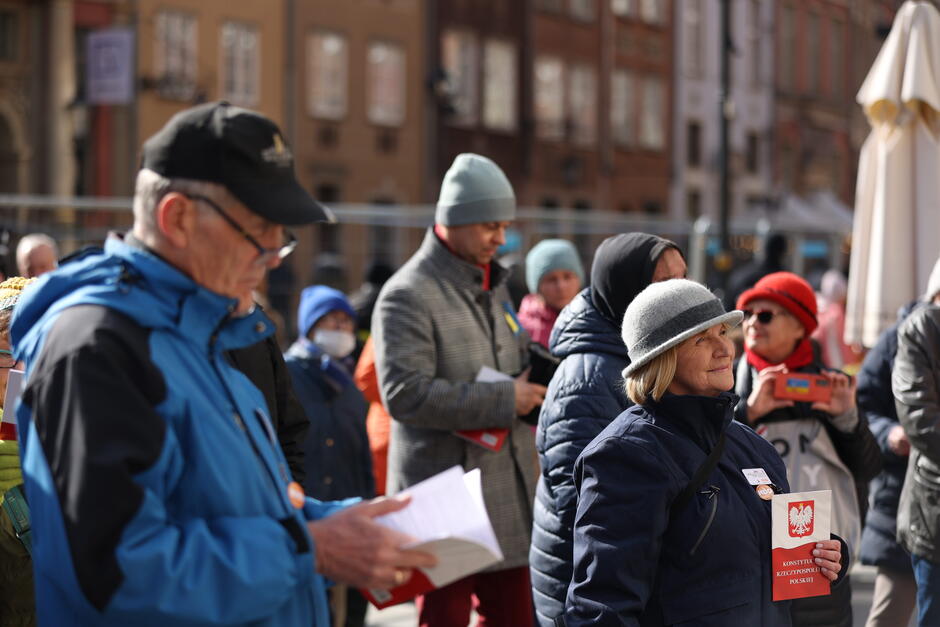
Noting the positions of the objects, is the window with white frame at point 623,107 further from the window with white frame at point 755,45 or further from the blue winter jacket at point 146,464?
the blue winter jacket at point 146,464

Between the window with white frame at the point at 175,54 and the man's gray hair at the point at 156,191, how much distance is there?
84.9ft

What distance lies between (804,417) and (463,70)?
30.3 m

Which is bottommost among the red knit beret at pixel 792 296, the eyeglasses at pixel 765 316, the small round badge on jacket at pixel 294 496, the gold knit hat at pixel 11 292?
the small round badge on jacket at pixel 294 496

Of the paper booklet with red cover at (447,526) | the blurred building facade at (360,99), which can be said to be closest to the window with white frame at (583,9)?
the blurred building facade at (360,99)

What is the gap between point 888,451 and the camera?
6379mm

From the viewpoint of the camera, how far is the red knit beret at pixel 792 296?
18.9 ft

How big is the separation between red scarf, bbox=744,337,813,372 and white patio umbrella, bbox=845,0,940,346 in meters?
3.23

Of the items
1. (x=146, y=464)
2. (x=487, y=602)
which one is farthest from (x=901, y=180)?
(x=146, y=464)

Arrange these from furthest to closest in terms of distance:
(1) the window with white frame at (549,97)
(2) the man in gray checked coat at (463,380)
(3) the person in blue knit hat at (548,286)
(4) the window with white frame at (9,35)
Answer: (1) the window with white frame at (549,97) → (4) the window with white frame at (9,35) → (3) the person in blue knit hat at (548,286) → (2) the man in gray checked coat at (463,380)

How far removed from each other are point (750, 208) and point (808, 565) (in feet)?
136

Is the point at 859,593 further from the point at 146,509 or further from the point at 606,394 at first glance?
the point at 146,509

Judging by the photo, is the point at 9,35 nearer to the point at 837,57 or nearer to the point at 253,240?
the point at 253,240

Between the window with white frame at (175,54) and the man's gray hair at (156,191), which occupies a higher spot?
the window with white frame at (175,54)

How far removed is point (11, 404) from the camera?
3979 millimetres
